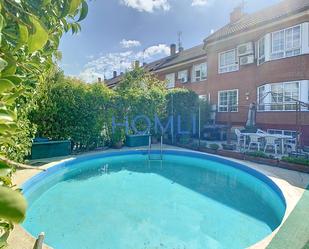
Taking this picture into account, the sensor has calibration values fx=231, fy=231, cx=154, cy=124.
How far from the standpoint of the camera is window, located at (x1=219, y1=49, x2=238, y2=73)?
2343 cm

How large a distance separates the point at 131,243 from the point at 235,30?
21.7 metres

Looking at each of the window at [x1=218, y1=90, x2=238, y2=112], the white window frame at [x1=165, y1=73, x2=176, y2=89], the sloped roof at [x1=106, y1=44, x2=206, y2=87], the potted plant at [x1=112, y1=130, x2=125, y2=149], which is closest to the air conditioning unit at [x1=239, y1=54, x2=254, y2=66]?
the window at [x1=218, y1=90, x2=238, y2=112]

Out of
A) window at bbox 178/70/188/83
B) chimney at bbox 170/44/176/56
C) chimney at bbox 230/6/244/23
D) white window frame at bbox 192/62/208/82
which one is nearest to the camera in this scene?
chimney at bbox 230/6/244/23

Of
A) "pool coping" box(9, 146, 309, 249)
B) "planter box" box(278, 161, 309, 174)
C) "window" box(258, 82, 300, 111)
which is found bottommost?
"pool coping" box(9, 146, 309, 249)

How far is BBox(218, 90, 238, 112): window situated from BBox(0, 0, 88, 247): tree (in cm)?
2298

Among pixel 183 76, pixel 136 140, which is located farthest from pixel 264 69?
pixel 183 76

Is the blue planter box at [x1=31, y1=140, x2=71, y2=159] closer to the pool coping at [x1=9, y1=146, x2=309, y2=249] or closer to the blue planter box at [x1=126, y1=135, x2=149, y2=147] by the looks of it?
the pool coping at [x1=9, y1=146, x2=309, y2=249]

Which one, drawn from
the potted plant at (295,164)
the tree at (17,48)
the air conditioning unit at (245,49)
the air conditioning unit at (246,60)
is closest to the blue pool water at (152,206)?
the potted plant at (295,164)

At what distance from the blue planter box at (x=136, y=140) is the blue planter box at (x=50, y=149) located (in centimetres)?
487

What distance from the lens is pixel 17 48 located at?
1.15 meters

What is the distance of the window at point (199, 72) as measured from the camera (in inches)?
1131

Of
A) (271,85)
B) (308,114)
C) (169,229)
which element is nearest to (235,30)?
(271,85)

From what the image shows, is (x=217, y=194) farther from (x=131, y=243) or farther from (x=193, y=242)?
(x=131, y=243)

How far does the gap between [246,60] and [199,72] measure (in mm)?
8055
